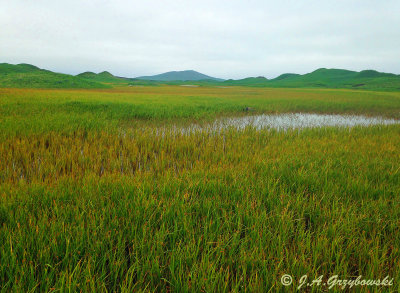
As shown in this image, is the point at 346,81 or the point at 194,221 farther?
the point at 346,81

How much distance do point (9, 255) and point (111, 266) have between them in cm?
78

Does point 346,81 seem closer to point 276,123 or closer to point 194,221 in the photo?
point 276,123

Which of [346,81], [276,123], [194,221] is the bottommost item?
[194,221]

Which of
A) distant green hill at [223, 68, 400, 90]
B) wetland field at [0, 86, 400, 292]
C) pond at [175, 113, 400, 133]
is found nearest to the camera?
wetland field at [0, 86, 400, 292]

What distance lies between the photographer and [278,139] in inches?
263

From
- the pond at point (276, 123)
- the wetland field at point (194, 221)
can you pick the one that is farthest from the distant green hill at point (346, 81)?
the wetland field at point (194, 221)

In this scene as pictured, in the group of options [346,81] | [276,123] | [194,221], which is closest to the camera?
[194,221]

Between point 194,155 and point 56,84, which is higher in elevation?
point 56,84

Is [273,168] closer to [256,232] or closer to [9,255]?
[256,232]

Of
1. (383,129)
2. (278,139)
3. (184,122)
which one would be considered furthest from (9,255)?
(383,129)

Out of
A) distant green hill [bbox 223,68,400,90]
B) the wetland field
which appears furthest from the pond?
distant green hill [bbox 223,68,400,90]

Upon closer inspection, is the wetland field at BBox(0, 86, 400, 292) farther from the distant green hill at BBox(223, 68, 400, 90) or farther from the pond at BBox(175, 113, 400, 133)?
the distant green hill at BBox(223, 68, 400, 90)

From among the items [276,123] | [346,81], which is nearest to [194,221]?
[276,123]

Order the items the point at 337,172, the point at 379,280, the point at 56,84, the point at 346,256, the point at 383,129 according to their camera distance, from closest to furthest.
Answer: the point at 379,280
the point at 346,256
the point at 337,172
the point at 383,129
the point at 56,84
